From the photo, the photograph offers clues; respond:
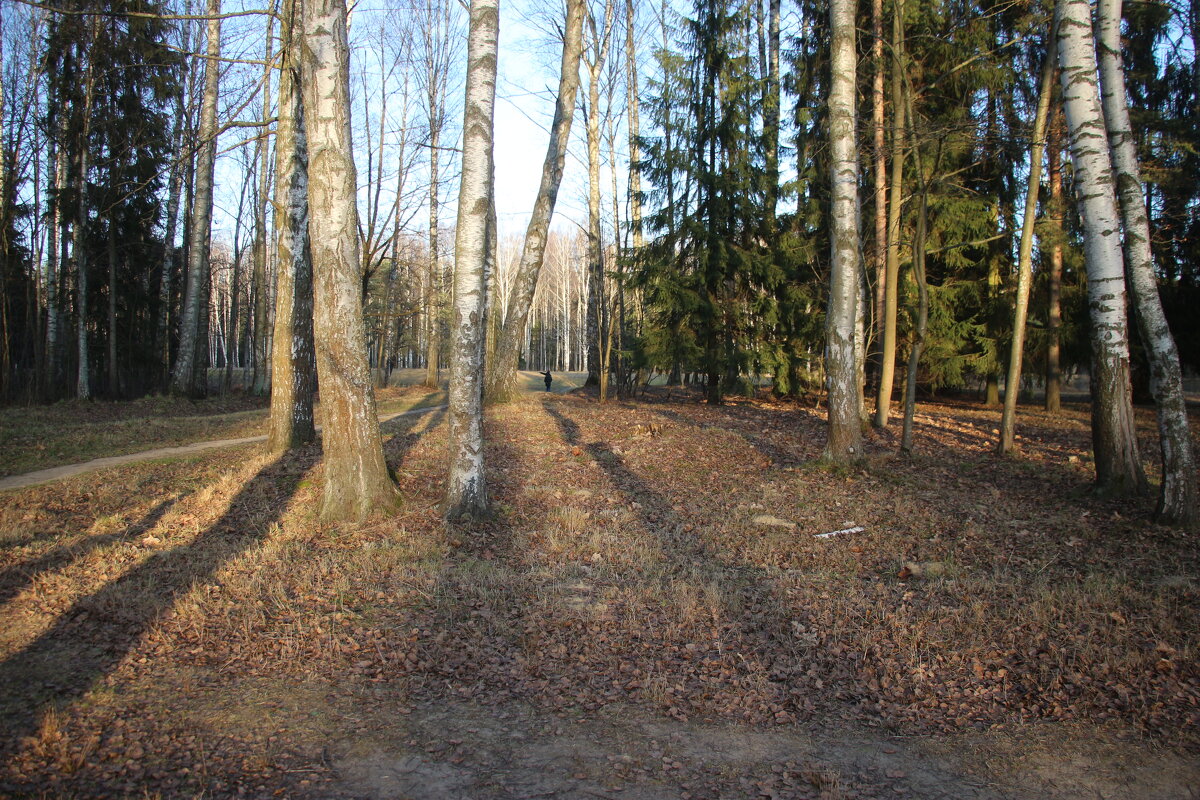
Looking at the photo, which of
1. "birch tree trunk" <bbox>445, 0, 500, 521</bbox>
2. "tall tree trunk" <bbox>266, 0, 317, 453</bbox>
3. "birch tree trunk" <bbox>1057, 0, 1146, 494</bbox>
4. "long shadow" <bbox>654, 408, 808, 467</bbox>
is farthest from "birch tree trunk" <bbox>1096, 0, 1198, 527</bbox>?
"tall tree trunk" <bbox>266, 0, 317, 453</bbox>

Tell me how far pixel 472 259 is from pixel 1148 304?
7.12m

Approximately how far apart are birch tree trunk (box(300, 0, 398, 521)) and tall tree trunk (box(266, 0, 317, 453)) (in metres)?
3.24

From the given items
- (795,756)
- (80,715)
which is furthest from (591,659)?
(80,715)

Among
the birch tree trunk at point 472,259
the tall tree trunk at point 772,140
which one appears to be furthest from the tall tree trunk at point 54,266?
the tall tree trunk at point 772,140

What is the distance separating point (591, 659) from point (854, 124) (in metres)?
8.65

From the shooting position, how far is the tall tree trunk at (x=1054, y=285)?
712 inches

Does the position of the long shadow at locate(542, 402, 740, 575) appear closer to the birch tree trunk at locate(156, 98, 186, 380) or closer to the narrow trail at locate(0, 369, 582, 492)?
the narrow trail at locate(0, 369, 582, 492)

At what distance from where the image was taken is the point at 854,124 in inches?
398

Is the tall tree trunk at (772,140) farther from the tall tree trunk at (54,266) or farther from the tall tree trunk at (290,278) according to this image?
the tall tree trunk at (54,266)

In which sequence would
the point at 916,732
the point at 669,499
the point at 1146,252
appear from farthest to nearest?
the point at 669,499, the point at 1146,252, the point at 916,732

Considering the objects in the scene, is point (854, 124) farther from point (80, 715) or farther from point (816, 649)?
point (80, 715)

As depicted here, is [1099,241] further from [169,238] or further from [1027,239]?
[169,238]

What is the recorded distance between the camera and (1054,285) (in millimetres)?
19297

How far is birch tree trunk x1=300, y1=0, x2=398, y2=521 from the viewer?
752cm
